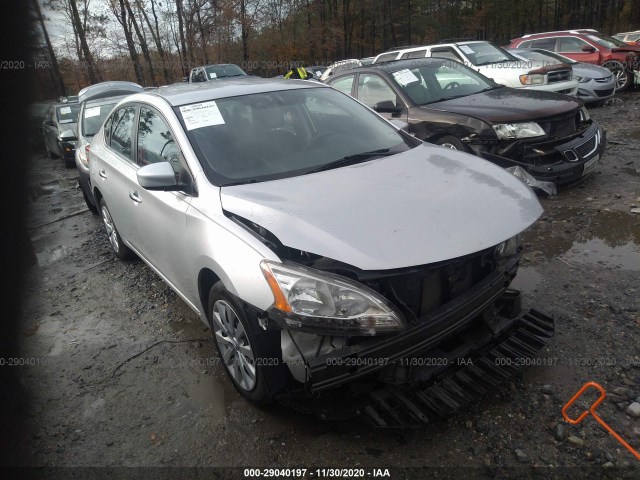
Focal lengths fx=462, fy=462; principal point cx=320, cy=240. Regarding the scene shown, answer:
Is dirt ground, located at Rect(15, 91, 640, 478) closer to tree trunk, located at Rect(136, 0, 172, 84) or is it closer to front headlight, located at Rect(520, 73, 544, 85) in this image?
front headlight, located at Rect(520, 73, 544, 85)

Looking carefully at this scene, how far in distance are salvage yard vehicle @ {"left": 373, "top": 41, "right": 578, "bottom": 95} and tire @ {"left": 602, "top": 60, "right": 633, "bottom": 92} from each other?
455 centimetres

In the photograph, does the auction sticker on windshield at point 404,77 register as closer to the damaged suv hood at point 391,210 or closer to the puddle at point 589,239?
the puddle at point 589,239

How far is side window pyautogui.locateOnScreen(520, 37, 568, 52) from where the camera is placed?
1320 cm

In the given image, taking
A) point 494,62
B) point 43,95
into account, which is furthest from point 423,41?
point 43,95

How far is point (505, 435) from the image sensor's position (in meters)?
2.20

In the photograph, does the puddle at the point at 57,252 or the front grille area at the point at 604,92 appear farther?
the front grille area at the point at 604,92

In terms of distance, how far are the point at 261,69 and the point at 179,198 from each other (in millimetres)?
29266

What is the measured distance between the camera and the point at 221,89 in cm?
346

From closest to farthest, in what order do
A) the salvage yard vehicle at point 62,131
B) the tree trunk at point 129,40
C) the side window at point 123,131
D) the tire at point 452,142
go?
the side window at point 123,131 → the tire at point 452,142 → the salvage yard vehicle at point 62,131 → the tree trunk at point 129,40

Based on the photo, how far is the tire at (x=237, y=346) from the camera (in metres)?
2.28

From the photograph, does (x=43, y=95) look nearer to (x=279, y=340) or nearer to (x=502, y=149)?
(x=279, y=340)

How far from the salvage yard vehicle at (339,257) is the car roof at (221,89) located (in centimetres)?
5

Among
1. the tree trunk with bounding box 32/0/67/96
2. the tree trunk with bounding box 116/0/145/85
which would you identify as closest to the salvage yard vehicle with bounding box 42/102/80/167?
the tree trunk with bounding box 32/0/67/96

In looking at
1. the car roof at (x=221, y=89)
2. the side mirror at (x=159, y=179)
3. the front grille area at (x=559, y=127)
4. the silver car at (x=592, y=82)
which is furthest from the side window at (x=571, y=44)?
the side mirror at (x=159, y=179)
